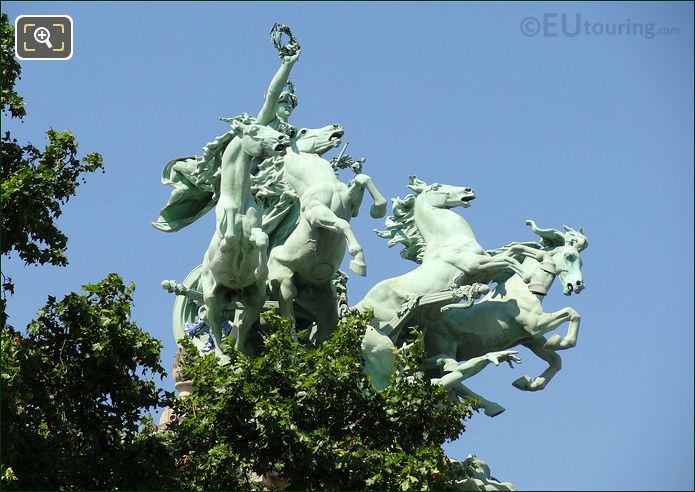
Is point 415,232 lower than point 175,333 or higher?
higher

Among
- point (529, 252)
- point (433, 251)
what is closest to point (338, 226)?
point (433, 251)

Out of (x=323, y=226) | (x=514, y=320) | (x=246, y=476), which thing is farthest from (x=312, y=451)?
(x=514, y=320)

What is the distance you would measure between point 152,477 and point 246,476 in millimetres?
1185

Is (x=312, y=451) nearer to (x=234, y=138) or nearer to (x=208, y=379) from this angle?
(x=208, y=379)

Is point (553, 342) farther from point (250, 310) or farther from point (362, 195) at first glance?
point (250, 310)

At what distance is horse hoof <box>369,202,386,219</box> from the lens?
31094mm

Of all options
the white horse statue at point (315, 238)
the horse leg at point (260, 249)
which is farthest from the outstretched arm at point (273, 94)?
the horse leg at point (260, 249)

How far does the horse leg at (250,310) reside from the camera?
31266 mm

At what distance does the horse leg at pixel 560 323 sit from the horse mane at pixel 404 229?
210cm

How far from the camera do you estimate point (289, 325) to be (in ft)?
100

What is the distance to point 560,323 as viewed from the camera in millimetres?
33844

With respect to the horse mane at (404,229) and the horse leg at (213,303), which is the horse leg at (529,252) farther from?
the horse leg at (213,303)

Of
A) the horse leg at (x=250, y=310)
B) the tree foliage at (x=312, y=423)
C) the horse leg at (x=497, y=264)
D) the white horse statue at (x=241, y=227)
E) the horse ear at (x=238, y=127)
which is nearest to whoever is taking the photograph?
the tree foliage at (x=312, y=423)

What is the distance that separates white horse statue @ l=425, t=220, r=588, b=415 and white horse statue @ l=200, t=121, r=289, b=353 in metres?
3.41
